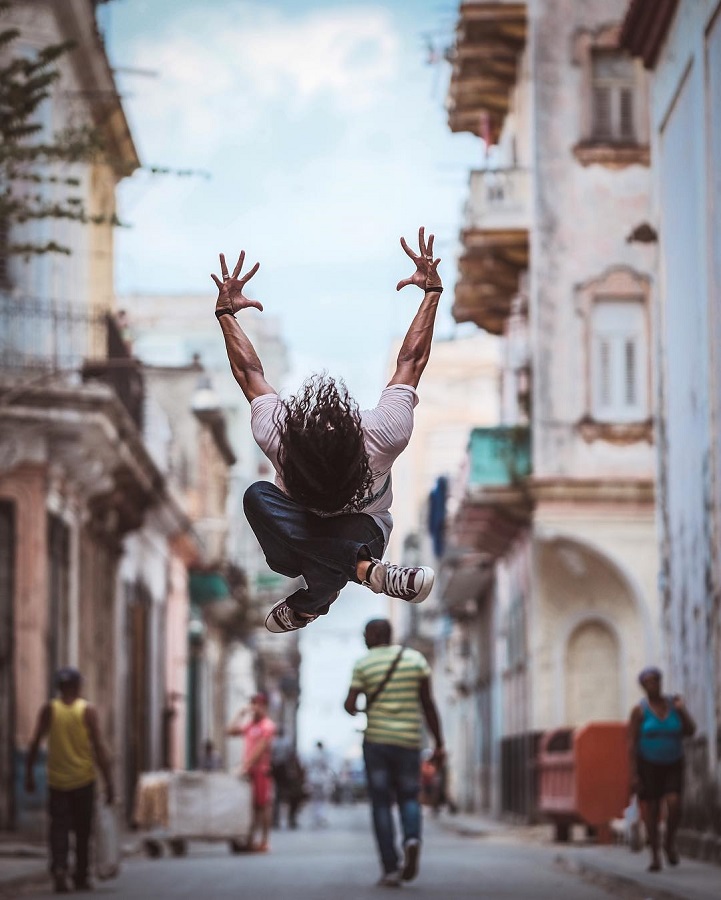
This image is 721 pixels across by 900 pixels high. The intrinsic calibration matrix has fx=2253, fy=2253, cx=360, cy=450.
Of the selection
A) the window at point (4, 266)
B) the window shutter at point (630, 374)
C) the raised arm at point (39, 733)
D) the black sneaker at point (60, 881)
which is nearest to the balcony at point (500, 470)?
the window shutter at point (630, 374)

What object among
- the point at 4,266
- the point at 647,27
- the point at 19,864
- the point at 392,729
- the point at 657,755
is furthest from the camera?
the point at 4,266

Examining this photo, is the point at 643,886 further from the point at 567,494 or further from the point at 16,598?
the point at 567,494

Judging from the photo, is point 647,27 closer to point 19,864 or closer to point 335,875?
point 335,875

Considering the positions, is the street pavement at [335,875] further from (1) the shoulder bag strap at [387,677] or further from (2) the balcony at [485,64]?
(2) the balcony at [485,64]

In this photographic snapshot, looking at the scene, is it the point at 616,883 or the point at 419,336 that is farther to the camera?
the point at 616,883

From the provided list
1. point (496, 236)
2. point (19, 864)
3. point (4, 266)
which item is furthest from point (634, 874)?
point (496, 236)

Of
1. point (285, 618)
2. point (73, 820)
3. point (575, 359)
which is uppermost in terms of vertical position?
point (575, 359)

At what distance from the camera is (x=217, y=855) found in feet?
77.6

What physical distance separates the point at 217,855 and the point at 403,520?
88.7 metres

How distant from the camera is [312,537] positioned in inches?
348

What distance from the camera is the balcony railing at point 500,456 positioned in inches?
1357

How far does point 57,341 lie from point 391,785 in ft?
42.9

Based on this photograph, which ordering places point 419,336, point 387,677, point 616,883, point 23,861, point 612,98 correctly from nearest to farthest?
point 419,336 → point 387,677 → point 616,883 → point 23,861 → point 612,98

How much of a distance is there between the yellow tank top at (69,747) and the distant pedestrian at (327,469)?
864 cm
